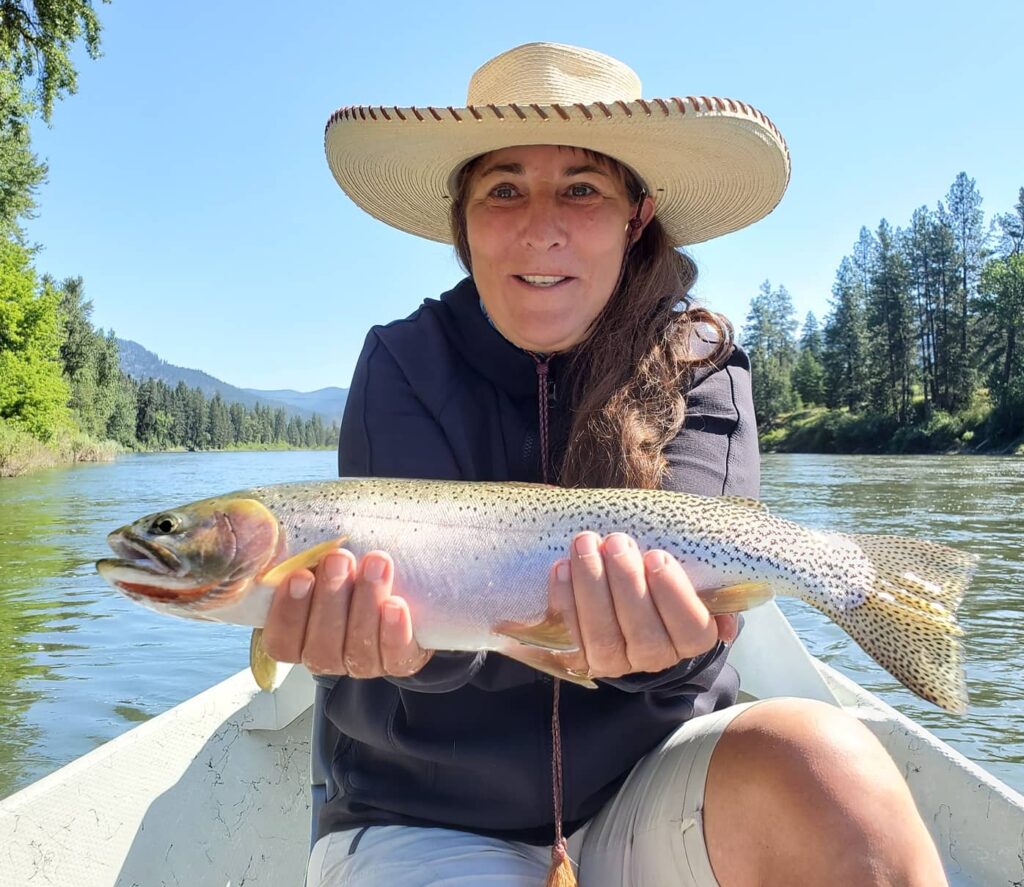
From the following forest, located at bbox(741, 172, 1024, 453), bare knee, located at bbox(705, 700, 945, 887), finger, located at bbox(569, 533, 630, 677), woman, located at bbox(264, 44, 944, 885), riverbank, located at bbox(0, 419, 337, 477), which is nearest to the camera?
bare knee, located at bbox(705, 700, 945, 887)

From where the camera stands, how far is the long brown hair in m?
2.56

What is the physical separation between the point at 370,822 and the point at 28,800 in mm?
1384

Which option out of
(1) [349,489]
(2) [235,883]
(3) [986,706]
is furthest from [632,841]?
(3) [986,706]

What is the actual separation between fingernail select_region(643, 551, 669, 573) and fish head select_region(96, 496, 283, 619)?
3.03ft

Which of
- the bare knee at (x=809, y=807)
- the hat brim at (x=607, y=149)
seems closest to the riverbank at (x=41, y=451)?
the hat brim at (x=607, y=149)

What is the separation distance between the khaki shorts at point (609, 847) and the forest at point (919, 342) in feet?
169

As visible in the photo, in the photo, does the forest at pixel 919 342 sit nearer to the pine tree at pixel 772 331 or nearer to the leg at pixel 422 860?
the pine tree at pixel 772 331

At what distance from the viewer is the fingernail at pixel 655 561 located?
6.87 ft

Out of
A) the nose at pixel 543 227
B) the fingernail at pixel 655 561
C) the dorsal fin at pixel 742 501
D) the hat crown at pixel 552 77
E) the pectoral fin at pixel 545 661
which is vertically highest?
the hat crown at pixel 552 77

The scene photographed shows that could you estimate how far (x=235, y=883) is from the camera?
3.37 metres

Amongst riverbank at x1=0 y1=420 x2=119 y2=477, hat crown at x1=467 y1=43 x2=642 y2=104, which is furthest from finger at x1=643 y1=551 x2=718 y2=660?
riverbank at x1=0 y1=420 x2=119 y2=477

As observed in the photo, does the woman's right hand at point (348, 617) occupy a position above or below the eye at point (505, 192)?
below

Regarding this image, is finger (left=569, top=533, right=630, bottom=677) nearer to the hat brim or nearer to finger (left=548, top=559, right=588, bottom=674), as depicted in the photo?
finger (left=548, top=559, right=588, bottom=674)

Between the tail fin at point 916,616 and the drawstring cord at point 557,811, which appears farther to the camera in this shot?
the tail fin at point 916,616
